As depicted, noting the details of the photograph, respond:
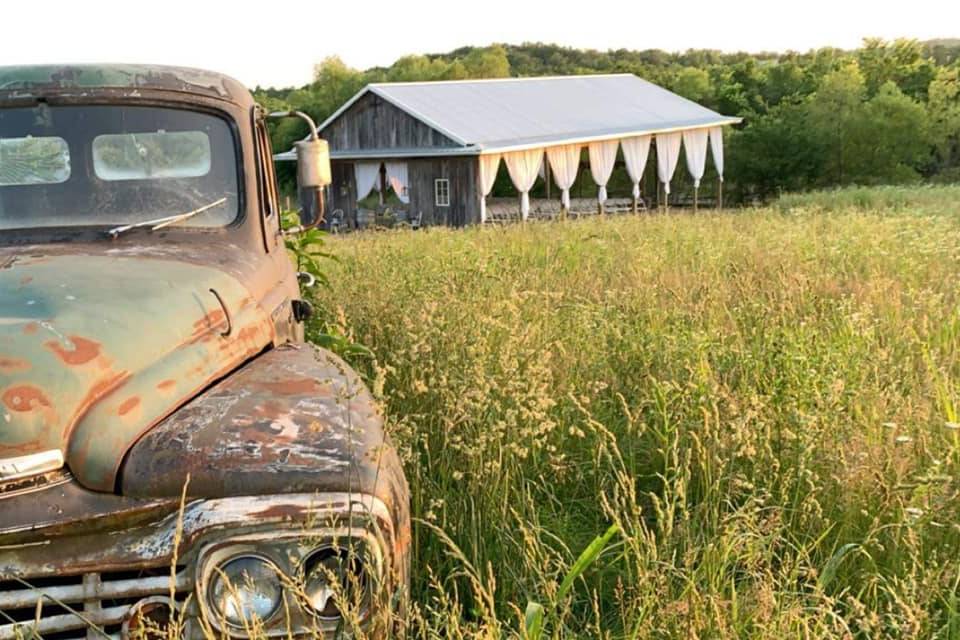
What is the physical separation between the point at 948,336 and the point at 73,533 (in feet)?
14.8

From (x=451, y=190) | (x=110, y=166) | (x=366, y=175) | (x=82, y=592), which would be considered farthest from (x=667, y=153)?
(x=82, y=592)

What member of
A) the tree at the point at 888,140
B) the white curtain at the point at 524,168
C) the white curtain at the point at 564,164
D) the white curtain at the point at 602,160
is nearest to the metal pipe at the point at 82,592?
the white curtain at the point at 524,168

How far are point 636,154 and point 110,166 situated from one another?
2658 centimetres

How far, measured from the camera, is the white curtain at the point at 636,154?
2850 cm

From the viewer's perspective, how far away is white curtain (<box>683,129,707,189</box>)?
31891mm

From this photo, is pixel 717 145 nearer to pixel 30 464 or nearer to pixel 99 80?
pixel 99 80

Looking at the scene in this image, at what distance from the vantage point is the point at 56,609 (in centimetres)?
199

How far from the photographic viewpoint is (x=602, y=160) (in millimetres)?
27359

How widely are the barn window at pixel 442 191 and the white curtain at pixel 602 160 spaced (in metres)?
4.93

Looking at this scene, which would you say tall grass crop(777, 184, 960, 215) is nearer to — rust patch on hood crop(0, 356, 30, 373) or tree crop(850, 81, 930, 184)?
rust patch on hood crop(0, 356, 30, 373)

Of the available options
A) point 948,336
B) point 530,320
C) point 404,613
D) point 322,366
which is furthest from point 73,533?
point 948,336

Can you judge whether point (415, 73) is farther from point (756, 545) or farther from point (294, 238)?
point (756, 545)

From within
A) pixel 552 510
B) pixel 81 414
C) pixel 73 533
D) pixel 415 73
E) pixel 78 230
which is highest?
pixel 415 73

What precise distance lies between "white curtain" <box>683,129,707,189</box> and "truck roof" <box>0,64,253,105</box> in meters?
29.4
